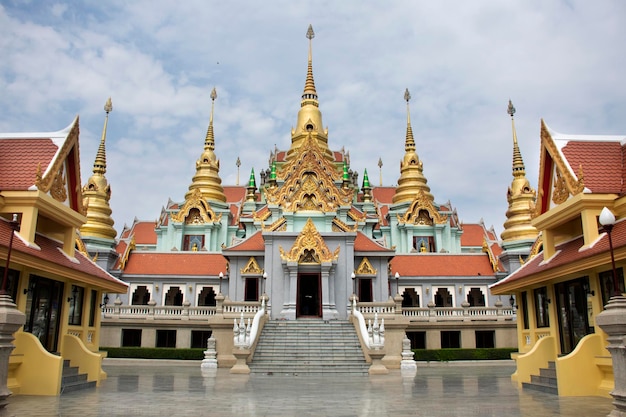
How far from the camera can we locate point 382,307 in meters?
24.1

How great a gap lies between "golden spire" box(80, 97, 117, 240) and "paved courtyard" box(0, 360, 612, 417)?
84.4 ft

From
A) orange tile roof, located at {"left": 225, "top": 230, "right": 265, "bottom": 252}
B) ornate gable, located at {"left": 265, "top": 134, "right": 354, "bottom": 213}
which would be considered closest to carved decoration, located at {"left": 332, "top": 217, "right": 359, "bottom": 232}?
ornate gable, located at {"left": 265, "top": 134, "right": 354, "bottom": 213}

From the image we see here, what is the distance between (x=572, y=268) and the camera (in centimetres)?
1240

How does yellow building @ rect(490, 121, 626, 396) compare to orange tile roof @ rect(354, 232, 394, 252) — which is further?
orange tile roof @ rect(354, 232, 394, 252)

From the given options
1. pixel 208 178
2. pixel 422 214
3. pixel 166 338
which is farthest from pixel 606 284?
pixel 208 178

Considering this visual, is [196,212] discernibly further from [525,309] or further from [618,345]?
[618,345]

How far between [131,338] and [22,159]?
15.1 meters

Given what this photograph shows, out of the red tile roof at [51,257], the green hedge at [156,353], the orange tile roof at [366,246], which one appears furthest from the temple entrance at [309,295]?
the red tile roof at [51,257]

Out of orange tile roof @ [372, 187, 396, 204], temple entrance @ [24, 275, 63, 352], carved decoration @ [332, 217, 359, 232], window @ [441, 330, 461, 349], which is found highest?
orange tile roof @ [372, 187, 396, 204]

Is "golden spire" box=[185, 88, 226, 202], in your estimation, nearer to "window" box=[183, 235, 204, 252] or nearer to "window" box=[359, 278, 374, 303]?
"window" box=[183, 235, 204, 252]

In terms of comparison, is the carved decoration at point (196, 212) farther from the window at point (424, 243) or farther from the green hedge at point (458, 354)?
the green hedge at point (458, 354)

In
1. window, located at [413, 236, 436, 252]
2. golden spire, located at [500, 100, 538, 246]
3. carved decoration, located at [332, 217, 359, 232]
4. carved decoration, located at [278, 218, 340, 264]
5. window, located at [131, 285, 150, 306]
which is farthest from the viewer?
window, located at [413, 236, 436, 252]

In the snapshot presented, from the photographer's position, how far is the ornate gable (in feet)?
94.6

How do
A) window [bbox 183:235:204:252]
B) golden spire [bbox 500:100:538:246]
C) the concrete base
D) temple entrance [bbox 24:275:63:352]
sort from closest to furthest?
temple entrance [bbox 24:275:63:352], the concrete base, golden spire [bbox 500:100:538:246], window [bbox 183:235:204:252]
